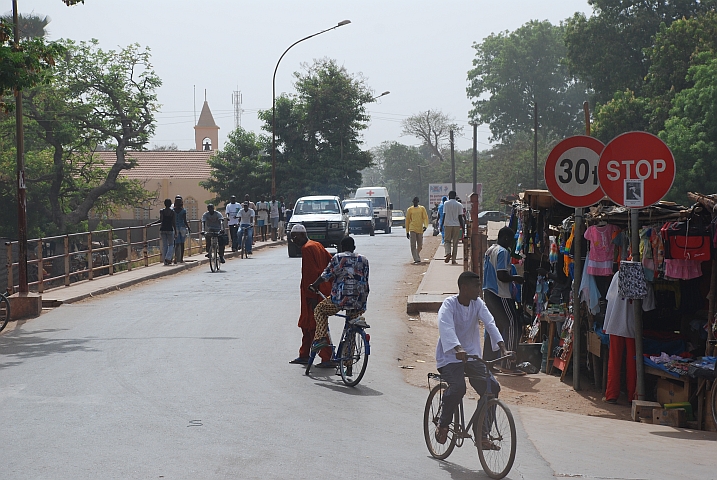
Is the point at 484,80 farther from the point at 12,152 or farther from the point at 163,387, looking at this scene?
the point at 163,387

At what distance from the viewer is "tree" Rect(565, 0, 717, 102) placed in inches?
2281

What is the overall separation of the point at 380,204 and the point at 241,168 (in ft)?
34.9

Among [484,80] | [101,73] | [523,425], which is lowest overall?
[523,425]

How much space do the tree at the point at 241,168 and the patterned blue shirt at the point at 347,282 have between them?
4821 cm

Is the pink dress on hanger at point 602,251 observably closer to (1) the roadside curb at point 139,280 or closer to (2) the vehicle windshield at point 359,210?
(1) the roadside curb at point 139,280

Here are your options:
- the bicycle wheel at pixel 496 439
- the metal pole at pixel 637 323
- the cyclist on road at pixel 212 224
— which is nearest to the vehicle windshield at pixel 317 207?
the cyclist on road at pixel 212 224

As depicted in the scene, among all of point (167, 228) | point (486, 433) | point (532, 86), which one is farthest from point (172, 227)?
point (532, 86)

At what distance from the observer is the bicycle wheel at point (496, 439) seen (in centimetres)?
601

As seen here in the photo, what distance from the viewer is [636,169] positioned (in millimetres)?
8688

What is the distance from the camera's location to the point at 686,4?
59062 mm

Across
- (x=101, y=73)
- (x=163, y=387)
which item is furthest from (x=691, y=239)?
(x=101, y=73)

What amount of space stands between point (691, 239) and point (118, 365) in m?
6.50

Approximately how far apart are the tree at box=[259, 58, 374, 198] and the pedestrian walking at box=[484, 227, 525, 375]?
157ft

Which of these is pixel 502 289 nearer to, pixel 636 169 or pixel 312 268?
pixel 312 268
